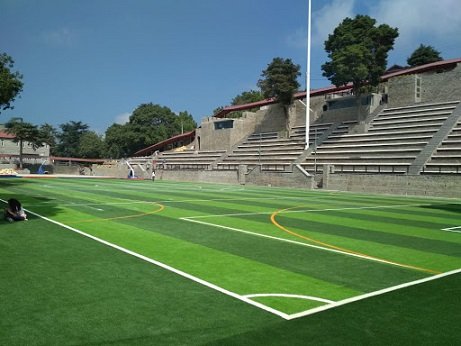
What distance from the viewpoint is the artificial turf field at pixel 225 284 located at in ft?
18.5

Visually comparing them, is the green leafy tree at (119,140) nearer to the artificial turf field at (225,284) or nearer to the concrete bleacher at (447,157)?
the concrete bleacher at (447,157)

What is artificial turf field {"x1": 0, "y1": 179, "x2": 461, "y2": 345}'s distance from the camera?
5.65 meters

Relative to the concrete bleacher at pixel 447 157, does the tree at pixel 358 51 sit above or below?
above

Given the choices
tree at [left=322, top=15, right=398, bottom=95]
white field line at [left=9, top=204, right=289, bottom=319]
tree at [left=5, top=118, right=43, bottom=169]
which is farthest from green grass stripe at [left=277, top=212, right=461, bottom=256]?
tree at [left=5, top=118, right=43, bottom=169]

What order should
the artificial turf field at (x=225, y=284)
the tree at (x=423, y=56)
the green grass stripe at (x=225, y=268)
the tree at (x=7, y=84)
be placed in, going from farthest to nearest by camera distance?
the tree at (x=423, y=56)
the tree at (x=7, y=84)
the green grass stripe at (x=225, y=268)
the artificial turf field at (x=225, y=284)

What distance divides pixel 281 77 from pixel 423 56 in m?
32.8

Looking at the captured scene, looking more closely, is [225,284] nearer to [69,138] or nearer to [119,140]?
[119,140]

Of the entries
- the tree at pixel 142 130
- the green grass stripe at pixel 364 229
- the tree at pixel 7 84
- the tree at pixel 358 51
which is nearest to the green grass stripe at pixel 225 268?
the green grass stripe at pixel 364 229

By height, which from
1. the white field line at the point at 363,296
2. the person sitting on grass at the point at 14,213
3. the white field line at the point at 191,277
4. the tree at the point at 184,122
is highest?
the tree at the point at 184,122

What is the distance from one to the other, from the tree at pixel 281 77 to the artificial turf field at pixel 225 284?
5398 centimetres

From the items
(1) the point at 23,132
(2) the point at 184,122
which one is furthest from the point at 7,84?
(2) the point at 184,122

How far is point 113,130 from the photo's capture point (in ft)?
367

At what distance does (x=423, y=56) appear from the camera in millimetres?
83000

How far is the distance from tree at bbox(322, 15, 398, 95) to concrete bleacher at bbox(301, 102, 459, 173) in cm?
547
